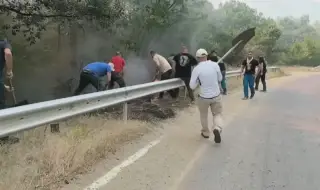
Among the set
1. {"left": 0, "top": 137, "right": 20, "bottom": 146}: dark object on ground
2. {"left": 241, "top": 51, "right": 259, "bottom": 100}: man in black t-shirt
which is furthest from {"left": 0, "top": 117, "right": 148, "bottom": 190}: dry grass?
{"left": 241, "top": 51, "right": 259, "bottom": 100}: man in black t-shirt

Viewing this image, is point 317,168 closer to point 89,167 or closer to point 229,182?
point 229,182

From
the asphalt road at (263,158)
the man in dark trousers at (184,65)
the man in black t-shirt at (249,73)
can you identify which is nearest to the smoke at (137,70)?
the man in black t-shirt at (249,73)

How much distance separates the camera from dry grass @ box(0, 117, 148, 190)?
16.3ft

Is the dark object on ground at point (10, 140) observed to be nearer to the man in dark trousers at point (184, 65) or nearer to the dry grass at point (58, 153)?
the dry grass at point (58, 153)

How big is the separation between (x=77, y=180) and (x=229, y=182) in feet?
5.83

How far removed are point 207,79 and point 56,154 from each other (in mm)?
3355

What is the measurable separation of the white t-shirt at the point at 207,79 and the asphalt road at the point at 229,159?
0.84 metres

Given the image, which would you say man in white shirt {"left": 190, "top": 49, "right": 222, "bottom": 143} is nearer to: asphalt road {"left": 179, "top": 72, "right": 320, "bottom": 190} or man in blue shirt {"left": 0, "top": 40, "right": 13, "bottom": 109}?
asphalt road {"left": 179, "top": 72, "right": 320, "bottom": 190}

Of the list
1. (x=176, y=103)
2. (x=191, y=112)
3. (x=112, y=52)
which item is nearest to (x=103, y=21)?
(x=176, y=103)

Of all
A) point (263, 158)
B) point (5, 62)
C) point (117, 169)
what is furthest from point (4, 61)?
point (263, 158)

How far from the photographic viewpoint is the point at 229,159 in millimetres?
6738

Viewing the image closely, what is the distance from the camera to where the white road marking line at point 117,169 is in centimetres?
520

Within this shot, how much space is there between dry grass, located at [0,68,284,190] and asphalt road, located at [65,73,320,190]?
0.64 ft

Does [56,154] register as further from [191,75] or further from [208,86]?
[191,75]
